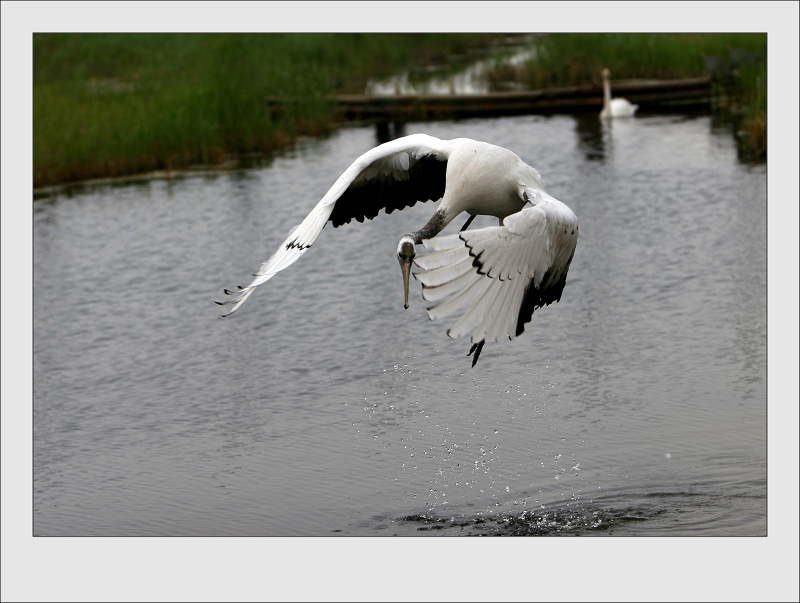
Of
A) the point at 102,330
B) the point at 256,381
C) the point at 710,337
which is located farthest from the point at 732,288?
the point at 102,330

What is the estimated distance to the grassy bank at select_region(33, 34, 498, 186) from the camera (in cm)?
1116

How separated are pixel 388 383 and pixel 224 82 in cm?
653

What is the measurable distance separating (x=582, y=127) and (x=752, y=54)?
261 cm

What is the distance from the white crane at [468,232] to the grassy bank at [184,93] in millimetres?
5338

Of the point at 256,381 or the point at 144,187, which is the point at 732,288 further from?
the point at 144,187

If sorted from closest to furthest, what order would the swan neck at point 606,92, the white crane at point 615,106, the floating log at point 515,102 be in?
the floating log at point 515,102 < the swan neck at point 606,92 < the white crane at point 615,106

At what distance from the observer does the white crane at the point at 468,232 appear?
13.6ft

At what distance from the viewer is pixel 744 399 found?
→ 20.2ft

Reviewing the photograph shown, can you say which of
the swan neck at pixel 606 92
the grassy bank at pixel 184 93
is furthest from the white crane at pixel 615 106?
the grassy bank at pixel 184 93

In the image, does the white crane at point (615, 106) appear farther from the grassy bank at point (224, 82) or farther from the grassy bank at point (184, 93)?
the grassy bank at point (184, 93)

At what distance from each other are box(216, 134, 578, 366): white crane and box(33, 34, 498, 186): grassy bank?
5338 mm

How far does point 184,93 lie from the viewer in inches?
479

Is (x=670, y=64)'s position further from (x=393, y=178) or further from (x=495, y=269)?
(x=495, y=269)

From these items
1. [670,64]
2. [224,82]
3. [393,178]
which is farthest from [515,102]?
[393,178]
